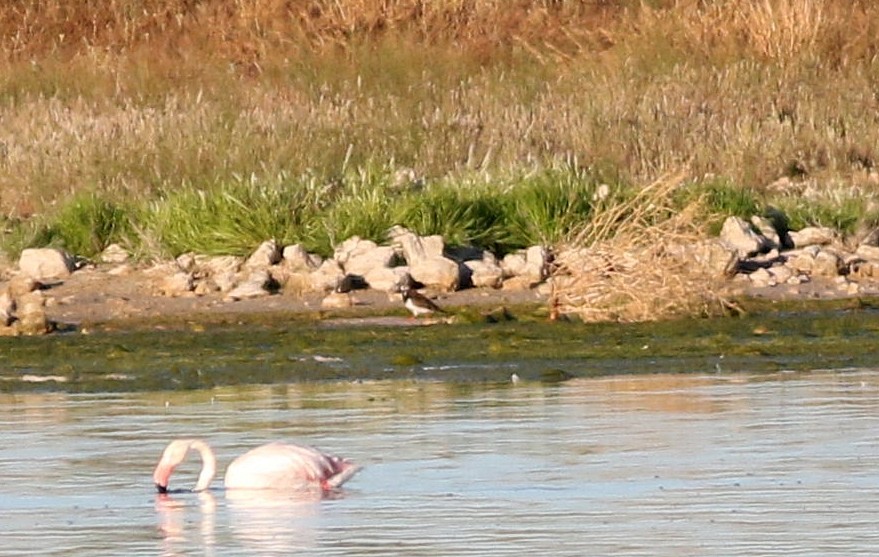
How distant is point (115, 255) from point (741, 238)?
14.0 feet

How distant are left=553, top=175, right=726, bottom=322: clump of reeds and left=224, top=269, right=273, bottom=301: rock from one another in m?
2.02

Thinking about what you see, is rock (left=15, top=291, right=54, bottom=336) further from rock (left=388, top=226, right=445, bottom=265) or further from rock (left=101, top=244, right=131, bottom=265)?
rock (left=388, top=226, right=445, bottom=265)

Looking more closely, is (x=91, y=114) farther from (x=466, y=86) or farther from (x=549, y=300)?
(x=549, y=300)

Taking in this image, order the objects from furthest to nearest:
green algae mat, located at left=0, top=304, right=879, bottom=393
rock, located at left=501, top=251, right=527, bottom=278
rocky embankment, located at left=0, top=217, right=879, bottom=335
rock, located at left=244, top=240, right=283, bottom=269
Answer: rock, located at left=244, top=240, right=283, bottom=269 < rock, located at left=501, top=251, right=527, bottom=278 < rocky embankment, located at left=0, top=217, right=879, bottom=335 < green algae mat, located at left=0, top=304, right=879, bottom=393

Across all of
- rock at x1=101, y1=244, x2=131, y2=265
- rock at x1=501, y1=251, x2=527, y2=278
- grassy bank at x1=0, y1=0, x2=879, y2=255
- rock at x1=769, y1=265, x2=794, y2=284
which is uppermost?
grassy bank at x1=0, y1=0, x2=879, y2=255

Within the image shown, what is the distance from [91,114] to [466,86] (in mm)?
3467

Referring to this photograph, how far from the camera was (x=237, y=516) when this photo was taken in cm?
764

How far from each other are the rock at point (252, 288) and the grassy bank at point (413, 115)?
32.0 inches

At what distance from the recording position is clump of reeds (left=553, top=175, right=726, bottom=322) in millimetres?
13570

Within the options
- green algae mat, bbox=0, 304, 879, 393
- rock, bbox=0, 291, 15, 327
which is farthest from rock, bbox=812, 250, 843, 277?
rock, bbox=0, 291, 15, 327

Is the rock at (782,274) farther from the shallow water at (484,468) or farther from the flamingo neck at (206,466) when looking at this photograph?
the flamingo neck at (206,466)

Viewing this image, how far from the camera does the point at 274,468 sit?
8055 millimetres

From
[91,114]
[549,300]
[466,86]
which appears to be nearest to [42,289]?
[549,300]

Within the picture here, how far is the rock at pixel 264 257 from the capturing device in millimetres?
15188
